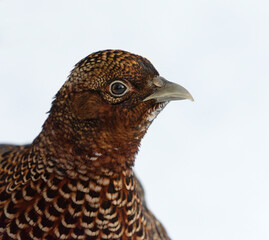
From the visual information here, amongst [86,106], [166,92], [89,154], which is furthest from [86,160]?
[166,92]

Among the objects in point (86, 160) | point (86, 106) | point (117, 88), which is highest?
point (117, 88)

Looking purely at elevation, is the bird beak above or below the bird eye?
above

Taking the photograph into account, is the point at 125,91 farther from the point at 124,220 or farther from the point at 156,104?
the point at 124,220

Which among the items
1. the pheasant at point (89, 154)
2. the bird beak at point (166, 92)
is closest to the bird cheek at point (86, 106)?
the pheasant at point (89, 154)

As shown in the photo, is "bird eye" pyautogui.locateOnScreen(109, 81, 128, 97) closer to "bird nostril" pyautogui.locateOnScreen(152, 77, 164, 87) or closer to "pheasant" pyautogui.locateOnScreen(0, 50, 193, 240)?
"pheasant" pyautogui.locateOnScreen(0, 50, 193, 240)

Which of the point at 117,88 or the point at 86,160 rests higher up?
the point at 117,88

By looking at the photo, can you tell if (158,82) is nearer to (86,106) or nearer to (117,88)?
(117,88)

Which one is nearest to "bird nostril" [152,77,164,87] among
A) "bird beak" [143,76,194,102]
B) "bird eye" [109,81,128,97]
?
"bird beak" [143,76,194,102]
